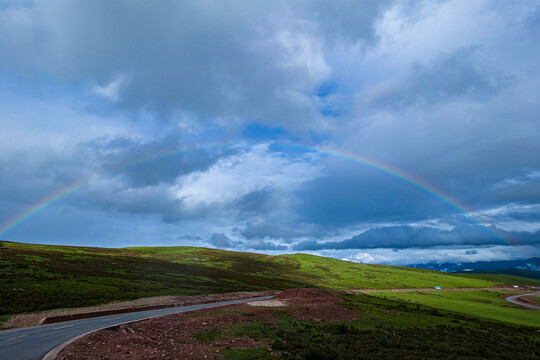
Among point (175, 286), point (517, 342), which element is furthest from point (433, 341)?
point (175, 286)

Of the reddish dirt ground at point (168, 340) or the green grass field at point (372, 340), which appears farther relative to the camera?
the green grass field at point (372, 340)

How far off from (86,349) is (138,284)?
67.7 metres

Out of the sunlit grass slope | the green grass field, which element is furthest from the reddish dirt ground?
the sunlit grass slope

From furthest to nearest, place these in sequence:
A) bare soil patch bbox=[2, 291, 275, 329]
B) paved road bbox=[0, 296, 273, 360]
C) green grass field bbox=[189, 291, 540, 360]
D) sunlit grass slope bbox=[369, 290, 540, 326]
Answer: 1. sunlit grass slope bbox=[369, 290, 540, 326]
2. bare soil patch bbox=[2, 291, 275, 329]
3. green grass field bbox=[189, 291, 540, 360]
4. paved road bbox=[0, 296, 273, 360]

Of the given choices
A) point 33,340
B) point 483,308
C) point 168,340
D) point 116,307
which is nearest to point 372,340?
point 168,340

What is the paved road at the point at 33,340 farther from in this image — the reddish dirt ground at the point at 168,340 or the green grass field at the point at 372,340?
the green grass field at the point at 372,340

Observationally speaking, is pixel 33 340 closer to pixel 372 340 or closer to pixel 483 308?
pixel 372 340

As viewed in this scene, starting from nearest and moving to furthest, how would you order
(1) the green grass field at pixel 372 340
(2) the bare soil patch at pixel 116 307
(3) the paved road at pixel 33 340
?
(3) the paved road at pixel 33 340
(1) the green grass field at pixel 372 340
(2) the bare soil patch at pixel 116 307

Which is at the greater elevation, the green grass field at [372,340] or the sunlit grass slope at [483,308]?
the green grass field at [372,340]

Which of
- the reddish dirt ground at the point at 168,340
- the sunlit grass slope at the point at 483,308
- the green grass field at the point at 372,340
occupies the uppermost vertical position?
the reddish dirt ground at the point at 168,340

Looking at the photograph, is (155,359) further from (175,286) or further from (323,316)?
(175,286)

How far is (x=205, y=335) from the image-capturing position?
1340 inches

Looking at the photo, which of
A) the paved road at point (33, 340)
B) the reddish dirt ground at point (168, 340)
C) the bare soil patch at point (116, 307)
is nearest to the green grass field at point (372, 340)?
the reddish dirt ground at point (168, 340)

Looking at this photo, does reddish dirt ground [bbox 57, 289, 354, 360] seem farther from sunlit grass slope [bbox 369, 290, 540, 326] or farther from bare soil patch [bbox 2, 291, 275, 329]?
sunlit grass slope [bbox 369, 290, 540, 326]
